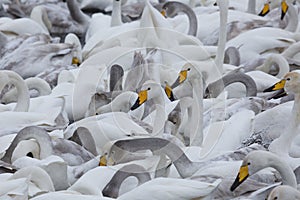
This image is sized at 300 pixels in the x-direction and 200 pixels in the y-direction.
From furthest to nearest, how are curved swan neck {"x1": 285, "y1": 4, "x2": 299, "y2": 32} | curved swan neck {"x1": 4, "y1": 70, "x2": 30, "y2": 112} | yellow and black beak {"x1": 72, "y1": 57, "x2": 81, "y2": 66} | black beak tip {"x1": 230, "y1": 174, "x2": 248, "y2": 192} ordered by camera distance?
curved swan neck {"x1": 285, "y1": 4, "x2": 299, "y2": 32}, yellow and black beak {"x1": 72, "y1": 57, "x2": 81, "y2": 66}, curved swan neck {"x1": 4, "y1": 70, "x2": 30, "y2": 112}, black beak tip {"x1": 230, "y1": 174, "x2": 248, "y2": 192}

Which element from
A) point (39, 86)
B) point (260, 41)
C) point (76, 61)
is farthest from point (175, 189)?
point (76, 61)

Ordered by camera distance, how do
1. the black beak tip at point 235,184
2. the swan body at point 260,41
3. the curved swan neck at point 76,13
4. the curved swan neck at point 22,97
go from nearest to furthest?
the black beak tip at point 235,184 < the curved swan neck at point 22,97 < the swan body at point 260,41 < the curved swan neck at point 76,13

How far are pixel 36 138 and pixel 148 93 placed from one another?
2.62ft

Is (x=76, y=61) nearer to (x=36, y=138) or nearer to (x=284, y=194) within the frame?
(x=36, y=138)

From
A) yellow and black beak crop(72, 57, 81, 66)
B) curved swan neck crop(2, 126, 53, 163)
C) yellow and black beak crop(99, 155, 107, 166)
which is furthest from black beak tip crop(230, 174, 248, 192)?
yellow and black beak crop(72, 57, 81, 66)

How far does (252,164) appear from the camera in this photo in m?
6.12

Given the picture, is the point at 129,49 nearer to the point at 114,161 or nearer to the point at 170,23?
the point at 170,23

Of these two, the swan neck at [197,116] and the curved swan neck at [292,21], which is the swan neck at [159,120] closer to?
the swan neck at [197,116]

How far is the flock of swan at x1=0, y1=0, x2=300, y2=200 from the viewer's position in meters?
6.23

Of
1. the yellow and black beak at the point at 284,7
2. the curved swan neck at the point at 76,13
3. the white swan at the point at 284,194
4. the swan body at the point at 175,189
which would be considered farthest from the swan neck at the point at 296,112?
the curved swan neck at the point at 76,13

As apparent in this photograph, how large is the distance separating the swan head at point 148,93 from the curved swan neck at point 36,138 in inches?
24.7

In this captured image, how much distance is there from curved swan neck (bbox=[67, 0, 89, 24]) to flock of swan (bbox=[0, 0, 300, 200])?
32cm

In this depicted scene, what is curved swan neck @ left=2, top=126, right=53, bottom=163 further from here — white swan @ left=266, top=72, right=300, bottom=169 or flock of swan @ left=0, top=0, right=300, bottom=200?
white swan @ left=266, top=72, right=300, bottom=169

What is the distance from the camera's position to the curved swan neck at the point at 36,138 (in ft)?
23.2
